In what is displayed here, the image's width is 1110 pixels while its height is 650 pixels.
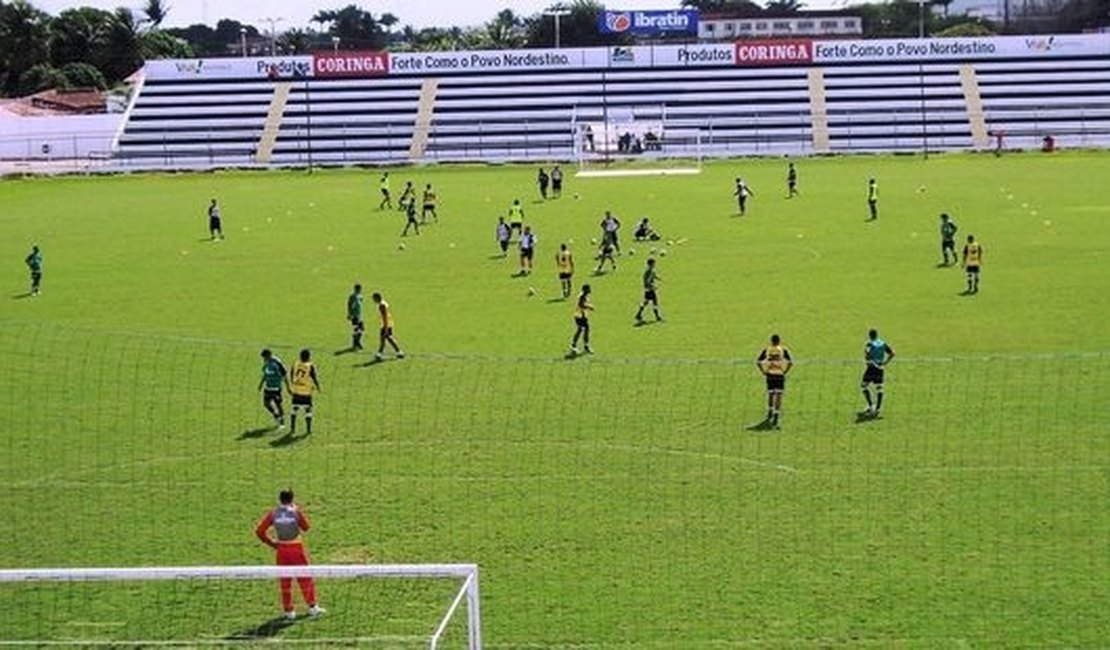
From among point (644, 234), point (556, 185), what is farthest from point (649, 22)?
point (644, 234)

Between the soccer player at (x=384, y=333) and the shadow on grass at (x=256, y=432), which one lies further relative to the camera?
the soccer player at (x=384, y=333)

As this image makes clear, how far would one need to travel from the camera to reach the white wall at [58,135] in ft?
280

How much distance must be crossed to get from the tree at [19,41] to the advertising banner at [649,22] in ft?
139

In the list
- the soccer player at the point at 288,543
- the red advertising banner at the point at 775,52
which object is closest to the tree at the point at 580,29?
the red advertising banner at the point at 775,52

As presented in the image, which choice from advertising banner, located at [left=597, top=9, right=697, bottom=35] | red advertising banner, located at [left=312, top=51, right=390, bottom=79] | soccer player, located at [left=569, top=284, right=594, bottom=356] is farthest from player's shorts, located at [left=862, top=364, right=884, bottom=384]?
advertising banner, located at [left=597, top=9, right=697, bottom=35]

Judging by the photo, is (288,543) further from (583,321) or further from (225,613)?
(583,321)

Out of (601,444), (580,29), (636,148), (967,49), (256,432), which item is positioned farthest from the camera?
(580,29)

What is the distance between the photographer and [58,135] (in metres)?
85.9

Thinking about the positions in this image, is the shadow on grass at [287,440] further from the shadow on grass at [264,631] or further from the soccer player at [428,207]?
the soccer player at [428,207]

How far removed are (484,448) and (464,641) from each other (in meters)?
7.30

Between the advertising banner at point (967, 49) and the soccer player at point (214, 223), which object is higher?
the advertising banner at point (967, 49)

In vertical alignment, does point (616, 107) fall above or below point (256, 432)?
above

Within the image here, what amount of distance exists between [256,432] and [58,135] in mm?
69238

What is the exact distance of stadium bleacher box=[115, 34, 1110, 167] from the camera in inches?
3209
